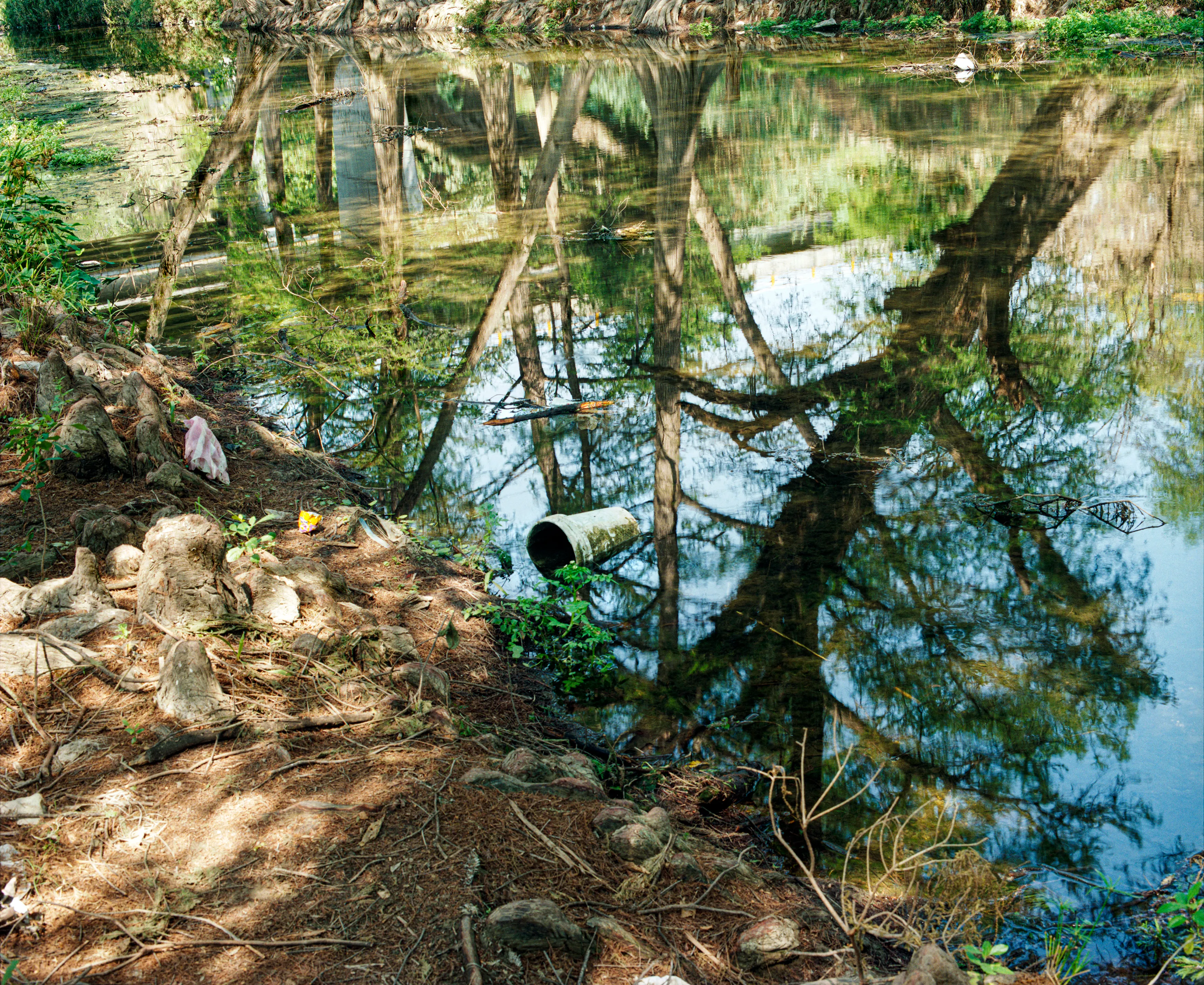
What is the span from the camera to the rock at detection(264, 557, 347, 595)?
418 centimetres

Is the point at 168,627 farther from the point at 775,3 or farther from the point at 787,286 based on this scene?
the point at 775,3

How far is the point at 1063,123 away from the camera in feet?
46.6

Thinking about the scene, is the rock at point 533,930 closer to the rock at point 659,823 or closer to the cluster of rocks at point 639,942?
the cluster of rocks at point 639,942

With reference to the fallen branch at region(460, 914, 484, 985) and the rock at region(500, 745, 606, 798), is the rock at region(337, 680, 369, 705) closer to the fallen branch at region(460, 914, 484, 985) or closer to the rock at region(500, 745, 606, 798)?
the rock at region(500, 745, 606, 798)

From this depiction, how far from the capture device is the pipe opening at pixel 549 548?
18.0 ft

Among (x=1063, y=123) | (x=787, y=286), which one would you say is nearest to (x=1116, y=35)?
(x=1063, y=123)

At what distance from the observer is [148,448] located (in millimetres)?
5145

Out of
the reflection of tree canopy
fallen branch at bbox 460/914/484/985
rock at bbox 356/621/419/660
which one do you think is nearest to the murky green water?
the reflection of tree canopy

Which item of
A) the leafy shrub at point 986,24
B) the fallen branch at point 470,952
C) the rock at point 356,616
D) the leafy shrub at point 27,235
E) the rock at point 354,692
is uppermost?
the leafy shrub at point 986,24

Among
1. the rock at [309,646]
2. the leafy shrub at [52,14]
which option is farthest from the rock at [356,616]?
the leafy shrub at [52,14]

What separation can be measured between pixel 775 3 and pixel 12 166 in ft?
Answer: 88.9

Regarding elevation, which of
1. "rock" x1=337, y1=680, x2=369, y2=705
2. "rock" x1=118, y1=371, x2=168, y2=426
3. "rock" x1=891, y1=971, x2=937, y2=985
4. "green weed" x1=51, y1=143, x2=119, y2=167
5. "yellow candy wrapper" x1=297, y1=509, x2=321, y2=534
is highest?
"green weed" x1=51, y1=143, x2=119, y2=167

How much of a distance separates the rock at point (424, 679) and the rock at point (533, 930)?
1311 millimetres

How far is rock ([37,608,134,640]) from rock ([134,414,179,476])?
1598mm
